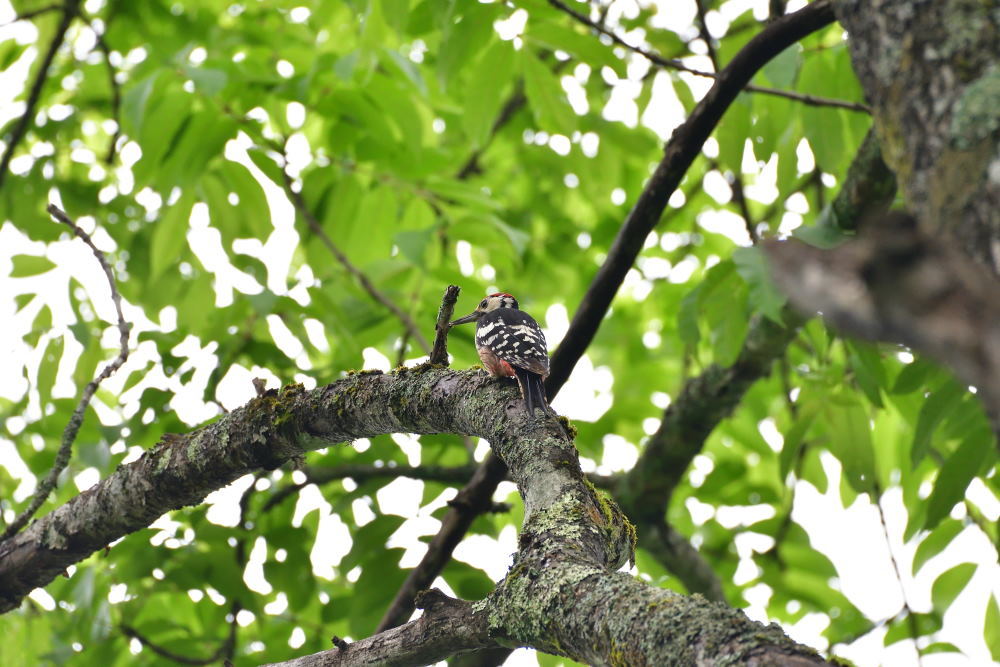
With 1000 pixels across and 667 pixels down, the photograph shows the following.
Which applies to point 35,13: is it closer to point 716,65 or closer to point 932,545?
point 716,65

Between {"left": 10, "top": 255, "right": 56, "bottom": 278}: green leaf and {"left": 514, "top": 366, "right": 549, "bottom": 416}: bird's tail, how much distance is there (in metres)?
2.64

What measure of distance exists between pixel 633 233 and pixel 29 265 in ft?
10.0

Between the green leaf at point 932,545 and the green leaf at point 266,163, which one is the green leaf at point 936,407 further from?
the green leaf at point 266,163

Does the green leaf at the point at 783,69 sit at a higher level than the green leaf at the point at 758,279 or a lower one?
higher

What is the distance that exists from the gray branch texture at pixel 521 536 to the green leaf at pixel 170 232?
1549 mm

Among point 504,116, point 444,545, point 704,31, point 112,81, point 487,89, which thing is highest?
point 504,116

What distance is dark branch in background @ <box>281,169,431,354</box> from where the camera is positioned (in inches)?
158

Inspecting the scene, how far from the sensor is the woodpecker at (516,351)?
259cm

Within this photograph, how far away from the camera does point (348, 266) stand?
3.99m

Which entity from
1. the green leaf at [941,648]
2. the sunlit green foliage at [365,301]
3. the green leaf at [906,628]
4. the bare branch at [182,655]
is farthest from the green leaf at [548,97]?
the green leaf at [941,648]

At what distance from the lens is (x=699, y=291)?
321 cm

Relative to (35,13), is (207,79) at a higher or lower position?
lower

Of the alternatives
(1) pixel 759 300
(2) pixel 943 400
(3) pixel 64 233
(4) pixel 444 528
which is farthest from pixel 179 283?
(2) pixel 943 400

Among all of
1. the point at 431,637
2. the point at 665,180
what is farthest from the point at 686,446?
the point at 431,637
